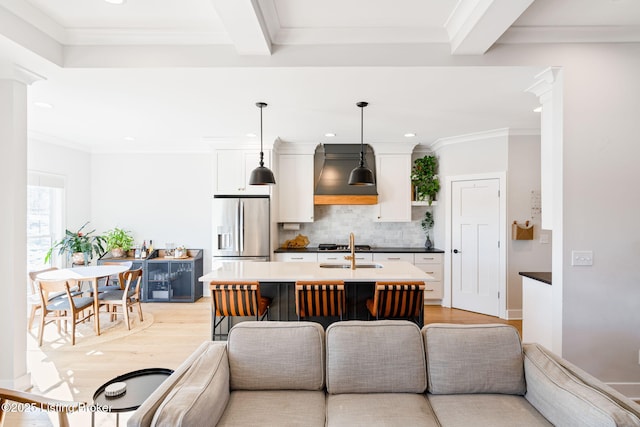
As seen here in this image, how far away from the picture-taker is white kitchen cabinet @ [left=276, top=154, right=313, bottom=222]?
5.36 meters

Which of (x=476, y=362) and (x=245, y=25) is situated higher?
(x=245, y=25)

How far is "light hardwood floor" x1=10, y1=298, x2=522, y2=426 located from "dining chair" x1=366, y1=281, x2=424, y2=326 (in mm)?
1855

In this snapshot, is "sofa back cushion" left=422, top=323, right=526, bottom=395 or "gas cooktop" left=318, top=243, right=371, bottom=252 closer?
"sofa back cushion" left=422, top=323, right=526, bottom=395

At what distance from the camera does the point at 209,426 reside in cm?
139

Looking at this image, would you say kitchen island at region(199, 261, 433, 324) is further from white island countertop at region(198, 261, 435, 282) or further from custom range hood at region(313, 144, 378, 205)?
custom range hood at region(313, 144, 378, 205)

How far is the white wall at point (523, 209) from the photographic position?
14.7 feet

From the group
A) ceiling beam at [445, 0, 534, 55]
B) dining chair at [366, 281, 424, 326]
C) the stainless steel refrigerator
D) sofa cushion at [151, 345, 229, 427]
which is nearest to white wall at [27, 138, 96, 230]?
the stainless steel refrigerator

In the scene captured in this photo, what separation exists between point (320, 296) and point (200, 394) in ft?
4.69

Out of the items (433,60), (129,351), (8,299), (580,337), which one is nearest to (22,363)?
(8,299)

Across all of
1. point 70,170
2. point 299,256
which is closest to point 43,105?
point 70,170

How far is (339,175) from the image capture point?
5.38 m

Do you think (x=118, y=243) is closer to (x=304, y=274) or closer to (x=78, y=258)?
(x=78, y=258)

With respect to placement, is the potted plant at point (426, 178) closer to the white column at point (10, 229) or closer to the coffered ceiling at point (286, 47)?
the coffered ceiling at point (286, 47)

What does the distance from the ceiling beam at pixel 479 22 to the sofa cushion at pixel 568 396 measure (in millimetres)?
1988
